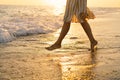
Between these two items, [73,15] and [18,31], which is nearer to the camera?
[73,15]

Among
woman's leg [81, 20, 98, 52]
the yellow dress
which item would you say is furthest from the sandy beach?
the yellow dress

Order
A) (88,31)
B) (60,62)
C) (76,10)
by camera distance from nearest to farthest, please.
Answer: (60,62) → (76,10) → (88,31)

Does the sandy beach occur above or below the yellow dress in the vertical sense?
below

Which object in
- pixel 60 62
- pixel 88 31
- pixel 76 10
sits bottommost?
pixel 60 62

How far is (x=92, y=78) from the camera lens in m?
4.56

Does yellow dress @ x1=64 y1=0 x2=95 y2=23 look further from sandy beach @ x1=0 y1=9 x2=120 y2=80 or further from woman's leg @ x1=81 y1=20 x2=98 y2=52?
sandy beach @ x1=0 y1=9 x2=120 y2=80

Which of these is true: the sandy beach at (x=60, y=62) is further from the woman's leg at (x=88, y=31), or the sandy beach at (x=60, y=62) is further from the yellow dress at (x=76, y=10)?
the yellow dress at (x=76, y=10)

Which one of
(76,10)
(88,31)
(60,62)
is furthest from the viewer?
(88,31)

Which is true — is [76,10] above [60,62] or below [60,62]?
above

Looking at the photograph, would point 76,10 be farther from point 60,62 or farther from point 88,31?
point 60,62

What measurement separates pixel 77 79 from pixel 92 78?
225mm

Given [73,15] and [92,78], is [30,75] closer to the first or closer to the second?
[92,78]

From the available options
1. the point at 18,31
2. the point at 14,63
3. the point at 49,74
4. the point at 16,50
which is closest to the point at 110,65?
the point at 49,74

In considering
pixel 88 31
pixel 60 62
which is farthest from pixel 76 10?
pixel 60 62
